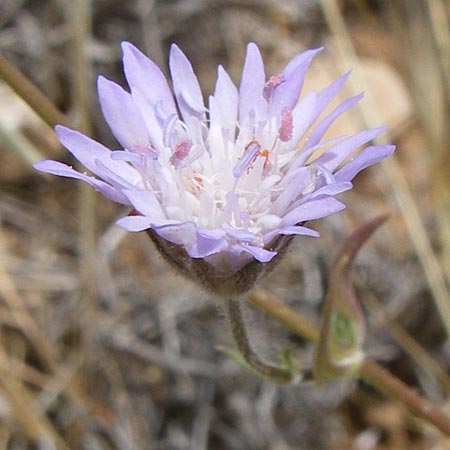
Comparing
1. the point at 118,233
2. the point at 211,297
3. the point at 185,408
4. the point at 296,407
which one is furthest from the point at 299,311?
the point at 211,297

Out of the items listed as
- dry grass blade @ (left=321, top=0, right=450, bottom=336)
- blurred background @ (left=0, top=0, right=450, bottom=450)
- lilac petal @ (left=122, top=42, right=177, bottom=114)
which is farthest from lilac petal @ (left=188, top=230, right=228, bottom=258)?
dry grass blade @ (left=321, top=0, right=450, bottom=336)

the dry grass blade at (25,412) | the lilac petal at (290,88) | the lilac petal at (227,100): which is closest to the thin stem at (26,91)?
the lilac petal at (227,100)

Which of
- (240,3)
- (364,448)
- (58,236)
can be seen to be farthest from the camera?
(240,3)

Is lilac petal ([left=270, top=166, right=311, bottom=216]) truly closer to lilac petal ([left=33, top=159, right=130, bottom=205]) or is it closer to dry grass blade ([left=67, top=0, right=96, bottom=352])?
lilac petal ([left=33, top=159, right=130, bottom=205])

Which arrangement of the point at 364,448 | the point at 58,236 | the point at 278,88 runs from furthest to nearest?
the point at 58,236, the point at 364,448, the point at 278,88

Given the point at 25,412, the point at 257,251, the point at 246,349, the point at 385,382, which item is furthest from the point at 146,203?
the point at 25,412

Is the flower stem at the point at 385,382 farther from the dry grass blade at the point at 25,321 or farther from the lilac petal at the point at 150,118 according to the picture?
the dry grass blade at the point at 25,321

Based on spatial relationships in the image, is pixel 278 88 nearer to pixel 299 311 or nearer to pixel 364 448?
pixel 299 311
